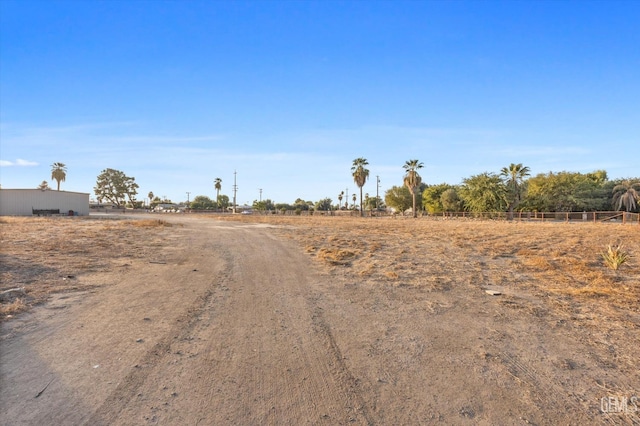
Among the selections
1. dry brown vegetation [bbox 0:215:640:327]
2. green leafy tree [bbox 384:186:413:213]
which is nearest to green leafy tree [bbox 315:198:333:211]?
green leafy tree [bbox 384:186:413:213]

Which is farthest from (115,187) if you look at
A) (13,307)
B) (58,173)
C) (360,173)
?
(13,307)

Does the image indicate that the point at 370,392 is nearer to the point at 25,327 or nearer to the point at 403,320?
the point at 403,320

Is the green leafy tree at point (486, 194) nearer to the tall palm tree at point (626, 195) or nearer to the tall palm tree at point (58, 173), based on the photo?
the tall palm tree at point (626, 195)

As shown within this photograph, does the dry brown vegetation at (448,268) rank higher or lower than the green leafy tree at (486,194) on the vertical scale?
lower

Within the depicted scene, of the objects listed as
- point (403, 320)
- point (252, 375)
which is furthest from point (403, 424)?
point (403, 320)

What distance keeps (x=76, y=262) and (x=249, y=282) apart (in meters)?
6.21

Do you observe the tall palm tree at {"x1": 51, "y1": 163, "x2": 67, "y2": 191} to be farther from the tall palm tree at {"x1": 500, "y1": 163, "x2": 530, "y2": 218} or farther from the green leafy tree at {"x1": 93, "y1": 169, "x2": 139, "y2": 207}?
the tall palm tree at {"x1": 500, "y1": 163, "x2": 530, "y2": 218}

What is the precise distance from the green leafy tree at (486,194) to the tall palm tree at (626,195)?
1857 centimetres

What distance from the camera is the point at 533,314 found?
6.37m

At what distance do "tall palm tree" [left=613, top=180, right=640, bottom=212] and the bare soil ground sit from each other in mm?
60015

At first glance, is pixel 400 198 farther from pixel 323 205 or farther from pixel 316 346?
pixel 316 346

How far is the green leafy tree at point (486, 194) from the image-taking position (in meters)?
54.9

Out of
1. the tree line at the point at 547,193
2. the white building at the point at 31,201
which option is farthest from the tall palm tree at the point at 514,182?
the white building at the point at 31,201

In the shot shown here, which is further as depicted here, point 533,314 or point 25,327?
point 533,314
